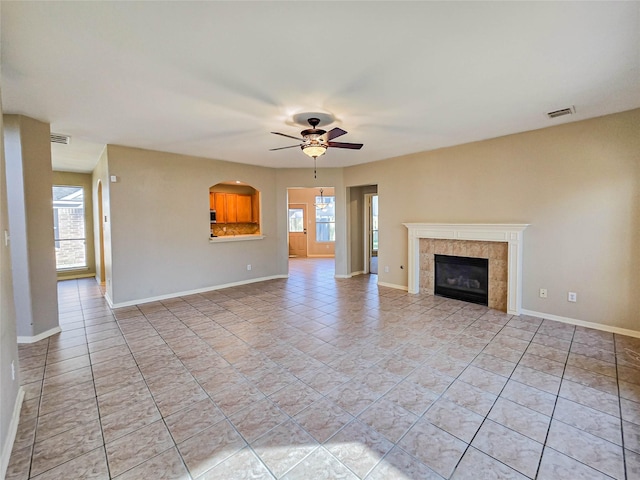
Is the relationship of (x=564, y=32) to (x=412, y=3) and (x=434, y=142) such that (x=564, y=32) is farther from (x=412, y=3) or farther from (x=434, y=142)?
(x=434, y=142)

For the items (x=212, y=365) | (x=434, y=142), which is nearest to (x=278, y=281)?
(x=212, y=365)

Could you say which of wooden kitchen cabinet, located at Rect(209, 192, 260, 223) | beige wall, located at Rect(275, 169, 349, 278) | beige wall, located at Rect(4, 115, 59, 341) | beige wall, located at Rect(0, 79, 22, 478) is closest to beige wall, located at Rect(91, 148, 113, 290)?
beige wall, located at Rect(4, 115, 59, 341)

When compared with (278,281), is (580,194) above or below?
above

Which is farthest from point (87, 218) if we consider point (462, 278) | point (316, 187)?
point (462, 278)

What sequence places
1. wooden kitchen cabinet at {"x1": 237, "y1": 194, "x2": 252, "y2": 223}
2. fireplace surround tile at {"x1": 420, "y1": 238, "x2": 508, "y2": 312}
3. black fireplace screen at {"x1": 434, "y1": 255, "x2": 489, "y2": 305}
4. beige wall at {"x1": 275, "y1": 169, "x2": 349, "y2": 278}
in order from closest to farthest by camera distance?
fireplace surround tile at {"x1": 420, "y1": 238, "x2": 508, "y2": 312}
black fireplace screen at {"x1": 434, "y1": 255, "x2": 489, "y2": 305}
beige wall at {"x1": 275, "y1": 169, "x2": 349, "y2": 278}
wooden kitchen cabinet at {"x1": 237, "y1": 194, "x2": 252, "y2": 223}

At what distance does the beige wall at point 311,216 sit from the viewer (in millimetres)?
10906

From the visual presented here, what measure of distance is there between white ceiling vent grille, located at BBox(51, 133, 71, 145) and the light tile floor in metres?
2.67

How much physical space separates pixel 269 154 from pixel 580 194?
15.1 feet

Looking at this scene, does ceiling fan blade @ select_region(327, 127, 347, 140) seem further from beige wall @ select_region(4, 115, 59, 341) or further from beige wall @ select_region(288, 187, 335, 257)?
beige wall @ select_region(288, 187, 335, 257)

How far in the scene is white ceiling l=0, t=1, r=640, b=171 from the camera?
5.66 feet

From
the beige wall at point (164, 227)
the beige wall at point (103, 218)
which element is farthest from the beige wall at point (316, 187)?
the beige wall at point (103, 218)

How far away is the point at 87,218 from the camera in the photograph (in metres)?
7.31

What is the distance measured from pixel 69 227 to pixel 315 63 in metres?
8.00

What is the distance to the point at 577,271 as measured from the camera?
368 cm
